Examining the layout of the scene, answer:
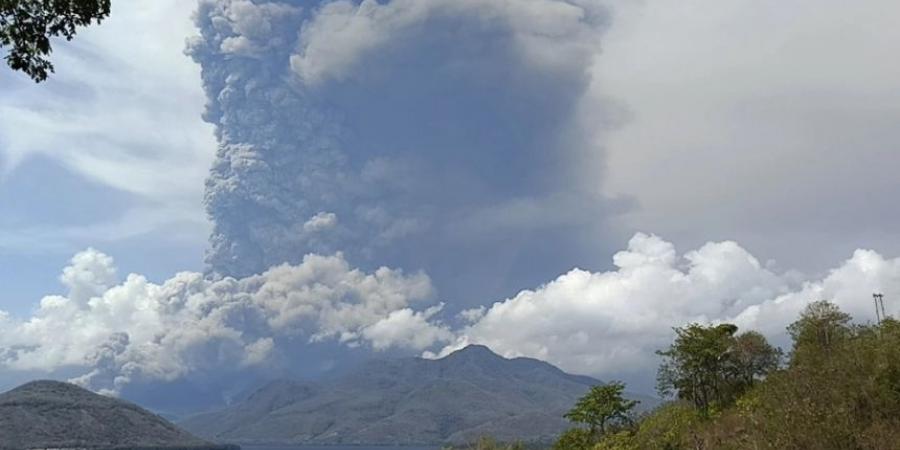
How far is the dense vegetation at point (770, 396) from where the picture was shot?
2317 inches

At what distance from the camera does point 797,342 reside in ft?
429

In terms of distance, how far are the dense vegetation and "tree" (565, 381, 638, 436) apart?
225 millimetres

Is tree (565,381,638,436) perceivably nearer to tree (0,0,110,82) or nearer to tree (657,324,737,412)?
tree (657,324,737,412)

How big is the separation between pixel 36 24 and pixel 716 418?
124011 mm

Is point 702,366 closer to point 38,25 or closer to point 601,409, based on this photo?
point 601,409

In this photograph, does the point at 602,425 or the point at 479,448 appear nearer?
the point at 479,448

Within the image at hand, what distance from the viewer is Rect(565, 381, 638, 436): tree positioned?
156 meters

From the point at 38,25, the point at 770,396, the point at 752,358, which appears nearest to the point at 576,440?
the point at 752,358

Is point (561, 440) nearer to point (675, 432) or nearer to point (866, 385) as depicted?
point (675, 432)

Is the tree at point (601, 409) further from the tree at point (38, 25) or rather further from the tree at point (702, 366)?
the tree at point (38, 25)

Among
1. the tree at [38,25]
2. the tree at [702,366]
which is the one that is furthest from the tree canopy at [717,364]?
the tree at [38,25]

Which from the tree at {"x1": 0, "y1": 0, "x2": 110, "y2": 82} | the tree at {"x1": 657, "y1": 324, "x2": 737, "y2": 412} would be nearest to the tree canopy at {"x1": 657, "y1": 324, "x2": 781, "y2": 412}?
the tree at {"x1": 657, "y1": 324, "x2": 737, "y2": 412}

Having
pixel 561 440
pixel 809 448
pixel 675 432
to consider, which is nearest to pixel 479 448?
pixel 561 440

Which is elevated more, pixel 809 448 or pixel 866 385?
pixel 866 385
